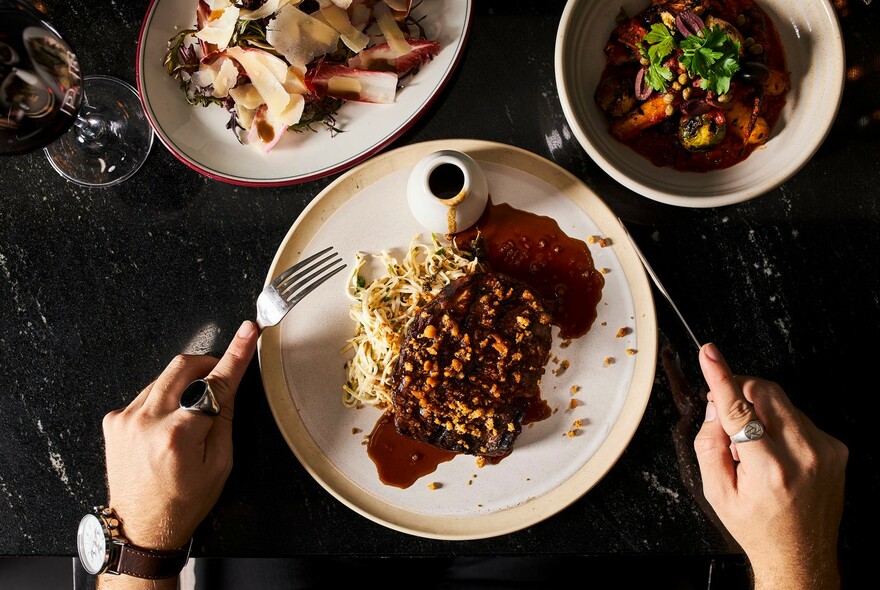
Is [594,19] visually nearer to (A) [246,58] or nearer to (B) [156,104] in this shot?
(A) [246,58]

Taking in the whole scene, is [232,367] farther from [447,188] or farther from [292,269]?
[447,188]

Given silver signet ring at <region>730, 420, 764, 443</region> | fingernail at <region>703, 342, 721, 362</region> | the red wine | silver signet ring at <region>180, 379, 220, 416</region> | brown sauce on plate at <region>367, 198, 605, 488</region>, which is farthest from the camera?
brown sauce on plate at <region>367, 198, 605, 488</region>

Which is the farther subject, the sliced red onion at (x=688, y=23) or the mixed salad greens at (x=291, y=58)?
the mixed salad greens at (x=291, y=58)

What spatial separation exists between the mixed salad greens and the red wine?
0.72 m

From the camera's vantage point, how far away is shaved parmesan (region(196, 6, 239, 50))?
3014 millimetres

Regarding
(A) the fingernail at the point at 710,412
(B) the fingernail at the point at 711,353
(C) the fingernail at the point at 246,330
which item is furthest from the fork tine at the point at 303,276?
(A) the fingernail at the point at 710,412

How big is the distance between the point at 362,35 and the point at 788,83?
77.0 inches

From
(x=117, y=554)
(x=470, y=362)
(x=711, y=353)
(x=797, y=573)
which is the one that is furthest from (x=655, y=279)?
(x=117, y=554)

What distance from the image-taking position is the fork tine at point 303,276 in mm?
3266

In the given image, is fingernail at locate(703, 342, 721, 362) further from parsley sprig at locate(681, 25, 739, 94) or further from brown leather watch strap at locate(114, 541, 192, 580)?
brown leather watch strap at locate(114, 541, 192, 580)

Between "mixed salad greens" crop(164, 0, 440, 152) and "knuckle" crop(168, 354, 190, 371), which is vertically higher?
"mixed salad greens" crop(164, 0, 440, 152)

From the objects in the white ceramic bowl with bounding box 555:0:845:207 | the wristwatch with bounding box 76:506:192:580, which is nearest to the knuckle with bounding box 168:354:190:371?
the wristwatch with bounding box 76:506:192:580

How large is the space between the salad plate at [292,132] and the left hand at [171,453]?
80cm

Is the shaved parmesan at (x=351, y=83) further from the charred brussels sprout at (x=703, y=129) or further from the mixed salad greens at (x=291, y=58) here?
the charred brussels sprout at (x=703, y=129)
